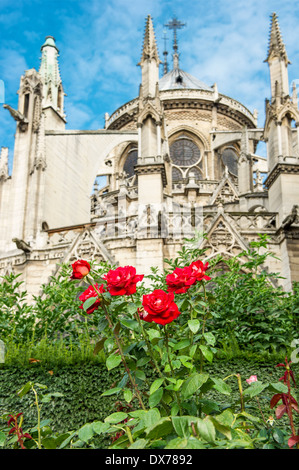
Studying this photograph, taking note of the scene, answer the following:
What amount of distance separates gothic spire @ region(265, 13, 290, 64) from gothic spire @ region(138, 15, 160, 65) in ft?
12.5

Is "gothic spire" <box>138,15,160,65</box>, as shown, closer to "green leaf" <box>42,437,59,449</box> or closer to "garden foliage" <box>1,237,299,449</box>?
"garden foliage" <box>1,237,299,449</box>

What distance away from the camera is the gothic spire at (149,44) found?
16.5 meters

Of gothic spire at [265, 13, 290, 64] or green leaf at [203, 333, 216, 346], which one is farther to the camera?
gothic spire at [265, 13, 290, 64]

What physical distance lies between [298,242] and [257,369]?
8193 mm

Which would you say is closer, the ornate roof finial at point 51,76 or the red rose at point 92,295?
the red rose at point 92,295

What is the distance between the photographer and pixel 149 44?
1669 centimetres

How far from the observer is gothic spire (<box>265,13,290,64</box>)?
1587 centimetres

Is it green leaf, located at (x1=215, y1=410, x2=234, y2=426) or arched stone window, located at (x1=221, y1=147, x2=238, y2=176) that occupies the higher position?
arched stone window, located at (x1=221, y1=147, x2=238, y2=176)

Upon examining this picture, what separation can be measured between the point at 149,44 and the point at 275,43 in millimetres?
4306

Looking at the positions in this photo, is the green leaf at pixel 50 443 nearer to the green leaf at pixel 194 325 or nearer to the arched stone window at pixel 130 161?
the green leaf at pixel 194 325

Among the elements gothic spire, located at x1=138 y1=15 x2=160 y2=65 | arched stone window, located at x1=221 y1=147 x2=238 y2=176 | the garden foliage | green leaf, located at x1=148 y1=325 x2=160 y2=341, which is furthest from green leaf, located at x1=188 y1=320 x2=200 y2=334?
arched stone window, located at x1=221 y1=147 x2=238 y2=176

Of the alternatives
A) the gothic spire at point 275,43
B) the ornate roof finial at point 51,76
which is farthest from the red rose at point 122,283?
the ornate roof finial at point 51,76

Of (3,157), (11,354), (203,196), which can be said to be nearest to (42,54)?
(3,157)

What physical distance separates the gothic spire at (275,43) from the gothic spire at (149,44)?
3818 mm
